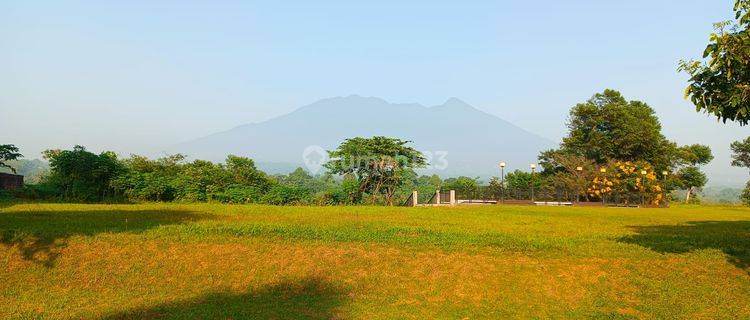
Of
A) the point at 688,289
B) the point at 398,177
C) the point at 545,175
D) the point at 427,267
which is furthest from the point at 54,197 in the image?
the point at 545,175

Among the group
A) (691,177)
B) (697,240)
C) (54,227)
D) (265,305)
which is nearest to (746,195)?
(691,177)

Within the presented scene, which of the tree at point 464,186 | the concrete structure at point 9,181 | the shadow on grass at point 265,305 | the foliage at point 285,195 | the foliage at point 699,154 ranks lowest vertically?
the shadow on grass at point 265,305

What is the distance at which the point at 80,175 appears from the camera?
31375 millimetres

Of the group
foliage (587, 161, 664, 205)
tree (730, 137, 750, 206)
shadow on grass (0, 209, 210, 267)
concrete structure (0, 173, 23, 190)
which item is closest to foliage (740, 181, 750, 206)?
tree (730, 137, 750, 206)

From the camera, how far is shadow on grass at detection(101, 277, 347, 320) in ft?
32.3

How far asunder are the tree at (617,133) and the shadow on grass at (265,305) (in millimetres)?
50393

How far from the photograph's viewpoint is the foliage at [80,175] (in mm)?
31141

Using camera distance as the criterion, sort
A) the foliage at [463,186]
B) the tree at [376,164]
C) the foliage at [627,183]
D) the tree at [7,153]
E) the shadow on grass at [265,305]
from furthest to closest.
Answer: the foliage at [463,186] < the foliage at [627,183] < the tree at [376,164] < the tree at [7,153] < the shadow on grass at [265,305]

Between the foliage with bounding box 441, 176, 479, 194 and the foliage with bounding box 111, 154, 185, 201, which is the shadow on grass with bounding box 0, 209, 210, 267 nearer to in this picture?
the foliage with bounding box 111, 154, 185, 201

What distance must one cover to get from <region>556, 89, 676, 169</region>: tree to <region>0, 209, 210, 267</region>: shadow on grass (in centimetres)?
4970

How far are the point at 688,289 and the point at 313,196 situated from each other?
90.0 ft

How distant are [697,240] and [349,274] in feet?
40.2

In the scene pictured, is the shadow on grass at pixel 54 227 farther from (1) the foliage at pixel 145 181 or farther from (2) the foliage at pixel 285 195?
(2) the foliage at pixel 285 195

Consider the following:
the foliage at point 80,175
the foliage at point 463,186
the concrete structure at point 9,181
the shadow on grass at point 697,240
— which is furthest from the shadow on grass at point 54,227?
the foliage at point 463,186
